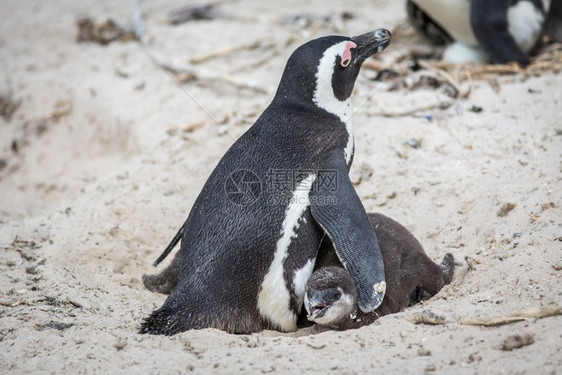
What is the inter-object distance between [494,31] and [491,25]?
0.19ft

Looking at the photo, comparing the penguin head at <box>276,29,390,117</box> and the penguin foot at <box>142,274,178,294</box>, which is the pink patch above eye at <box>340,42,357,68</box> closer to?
the penguin head at <box>276,29,390,117</box>

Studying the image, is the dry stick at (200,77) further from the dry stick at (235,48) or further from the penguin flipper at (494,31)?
the penguin flipper at (494,31)

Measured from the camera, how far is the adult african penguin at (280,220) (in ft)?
9.94

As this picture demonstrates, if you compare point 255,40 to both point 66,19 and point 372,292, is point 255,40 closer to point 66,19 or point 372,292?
point 66,19

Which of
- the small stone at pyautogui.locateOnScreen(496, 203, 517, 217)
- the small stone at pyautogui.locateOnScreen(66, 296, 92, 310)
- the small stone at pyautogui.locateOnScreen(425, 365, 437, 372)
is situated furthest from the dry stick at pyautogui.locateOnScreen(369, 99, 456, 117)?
the small stone at pyautogui.locateOnScreen(425, 365, 437, 372)

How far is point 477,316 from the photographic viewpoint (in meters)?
2.79

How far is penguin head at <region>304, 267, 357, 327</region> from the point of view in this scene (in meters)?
2.95

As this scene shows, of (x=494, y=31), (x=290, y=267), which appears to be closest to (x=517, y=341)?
(x=290, y=267)

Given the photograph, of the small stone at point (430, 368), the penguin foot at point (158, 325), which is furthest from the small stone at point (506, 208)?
the penguin foot at point (158, 325)

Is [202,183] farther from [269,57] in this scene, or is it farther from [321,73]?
[269,57]

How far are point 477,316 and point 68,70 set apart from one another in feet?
18.1

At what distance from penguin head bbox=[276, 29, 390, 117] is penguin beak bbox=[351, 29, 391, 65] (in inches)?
1.7

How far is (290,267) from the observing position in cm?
315

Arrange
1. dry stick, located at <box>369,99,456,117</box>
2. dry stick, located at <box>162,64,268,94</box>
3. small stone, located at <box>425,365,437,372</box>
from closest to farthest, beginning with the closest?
1. small stone, located at <box>425,365,437,372</box>
2. dry stick, located at <box>369,99,456,117</box>
3. dry stick, located at <box>162,64,268,94</box>
